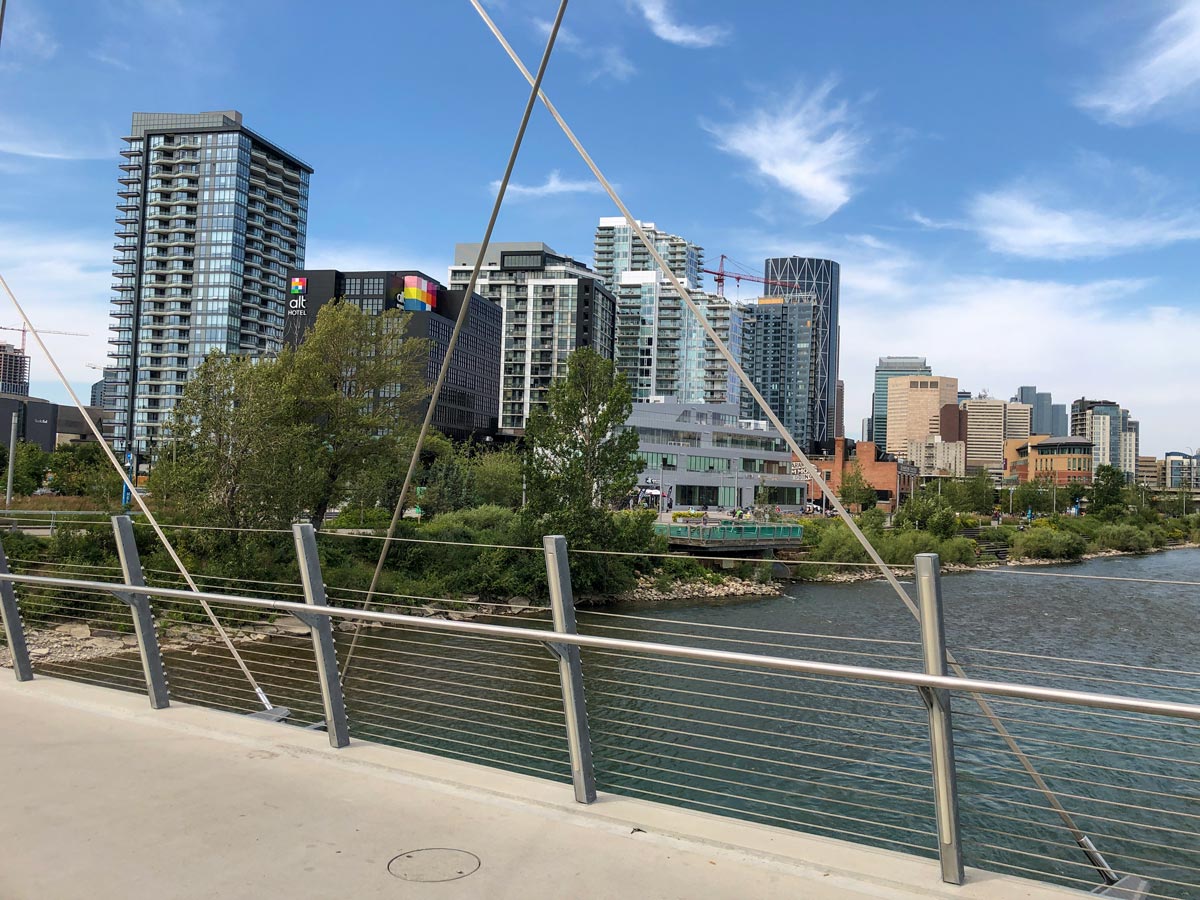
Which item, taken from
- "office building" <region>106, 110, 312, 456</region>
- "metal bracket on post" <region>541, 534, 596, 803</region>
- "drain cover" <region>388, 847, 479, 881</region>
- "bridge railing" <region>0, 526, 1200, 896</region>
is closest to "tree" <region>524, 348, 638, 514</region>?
"bridge railing" <region>0, 526, 1200, 896</region>

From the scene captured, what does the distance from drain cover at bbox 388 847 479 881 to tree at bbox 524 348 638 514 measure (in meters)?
29.9

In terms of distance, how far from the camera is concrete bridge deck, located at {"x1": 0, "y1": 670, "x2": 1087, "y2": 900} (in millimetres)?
2812

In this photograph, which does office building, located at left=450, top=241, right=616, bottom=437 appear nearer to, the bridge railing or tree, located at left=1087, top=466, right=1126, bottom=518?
tree, located at left=1087, top=466, right=1126, bottom=518

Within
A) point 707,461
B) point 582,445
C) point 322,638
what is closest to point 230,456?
point 582,445

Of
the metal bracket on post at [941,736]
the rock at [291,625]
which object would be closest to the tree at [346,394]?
the rock at [291,625]

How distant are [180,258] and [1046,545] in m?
89.3

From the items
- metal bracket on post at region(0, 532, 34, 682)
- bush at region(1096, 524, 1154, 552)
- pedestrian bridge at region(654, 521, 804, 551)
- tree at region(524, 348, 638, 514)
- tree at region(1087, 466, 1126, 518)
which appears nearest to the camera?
metal bracket on post at region(0, 532, 34, 682)

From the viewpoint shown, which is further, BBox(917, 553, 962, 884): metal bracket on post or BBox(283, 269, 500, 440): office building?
BBox(283, 269, 500, 440): office building

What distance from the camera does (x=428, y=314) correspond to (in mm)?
96625

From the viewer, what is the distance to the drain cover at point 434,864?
2891 mm

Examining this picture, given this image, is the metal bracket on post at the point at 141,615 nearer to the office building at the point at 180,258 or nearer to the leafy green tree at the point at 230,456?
the leafy green tree at the point at 230,456

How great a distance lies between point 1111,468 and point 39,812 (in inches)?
4651

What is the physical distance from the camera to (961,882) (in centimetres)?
284

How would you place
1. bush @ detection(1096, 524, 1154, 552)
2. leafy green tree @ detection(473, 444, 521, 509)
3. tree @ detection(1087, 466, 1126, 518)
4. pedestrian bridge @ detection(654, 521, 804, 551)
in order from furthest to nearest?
tree @ detection(1087, 466, 1126, 518) < bush @ detection(1096, 524, 1154, 552) < leafy green tree @ detection(473, 444, 521, 509) < pedestrian bridge @ detection(654, 521, 804, 551)
